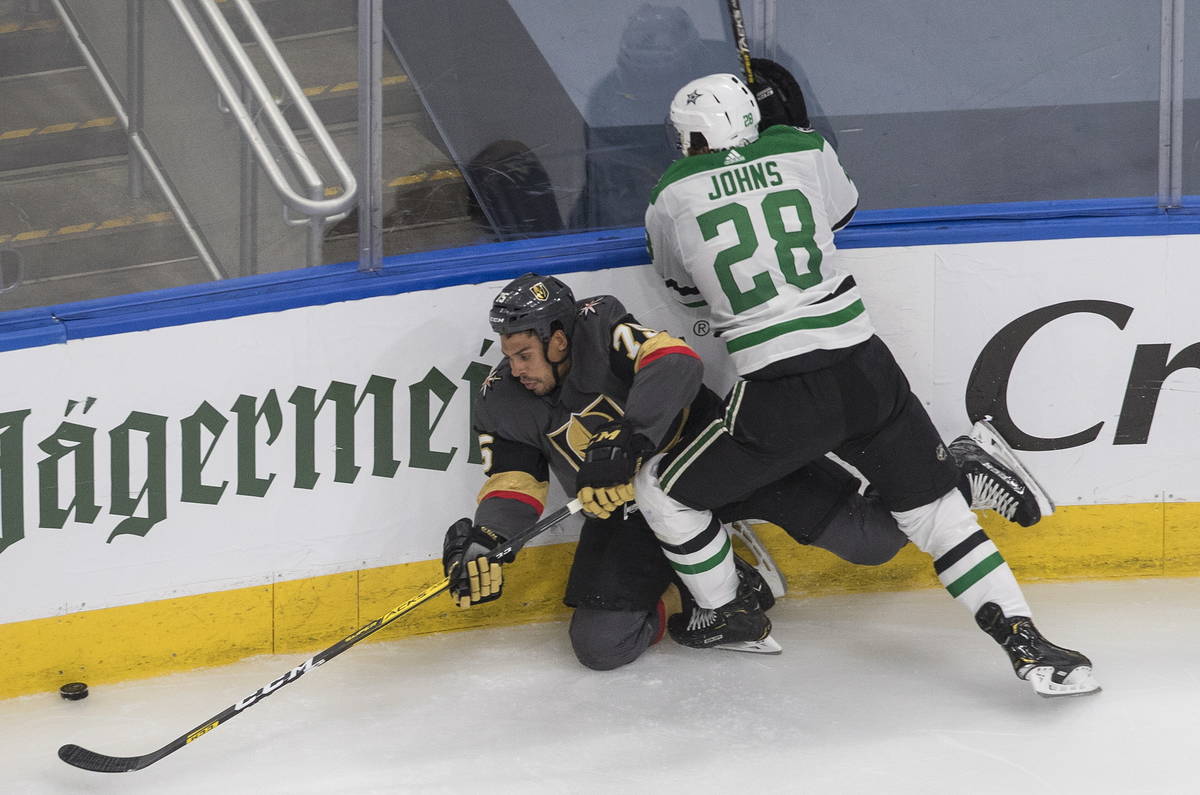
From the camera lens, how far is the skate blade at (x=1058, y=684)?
2.92 metres

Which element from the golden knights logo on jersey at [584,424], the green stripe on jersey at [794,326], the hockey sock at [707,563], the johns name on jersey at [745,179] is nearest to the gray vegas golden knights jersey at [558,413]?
the golden knights logo on jersey at [584,424]

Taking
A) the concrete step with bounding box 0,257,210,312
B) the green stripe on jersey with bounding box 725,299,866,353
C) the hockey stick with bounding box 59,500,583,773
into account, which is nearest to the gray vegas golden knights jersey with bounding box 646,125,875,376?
the green stripe on jersey with bounding box 725,299,866,353

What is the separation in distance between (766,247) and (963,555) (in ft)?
2.52

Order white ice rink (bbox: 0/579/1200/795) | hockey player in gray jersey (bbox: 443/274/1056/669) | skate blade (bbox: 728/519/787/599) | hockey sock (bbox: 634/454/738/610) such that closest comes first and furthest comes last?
white ice rink (bbox: 0/579/1200/795), hockey player in gray jersey (bbox: 443/274/1056/669), hockey sock (bbox: 634/454/738/610), skate blade (bbox: 728/519/787/599)

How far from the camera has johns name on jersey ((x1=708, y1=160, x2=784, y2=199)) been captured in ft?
9.95

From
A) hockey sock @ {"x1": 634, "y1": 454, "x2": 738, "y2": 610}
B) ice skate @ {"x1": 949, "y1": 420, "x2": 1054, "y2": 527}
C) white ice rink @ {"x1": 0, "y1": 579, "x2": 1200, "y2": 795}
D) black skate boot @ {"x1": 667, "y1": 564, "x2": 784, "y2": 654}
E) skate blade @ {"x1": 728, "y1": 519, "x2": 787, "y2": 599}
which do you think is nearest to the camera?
white ice rink @ {"x1": 0, "y1": 579, "x2": 1200, "y2": 795}

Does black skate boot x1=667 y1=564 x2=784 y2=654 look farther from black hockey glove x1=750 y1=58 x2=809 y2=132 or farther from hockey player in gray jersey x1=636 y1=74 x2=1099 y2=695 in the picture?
black hockey glove x1=750 y1=58 x2=809 y2=132

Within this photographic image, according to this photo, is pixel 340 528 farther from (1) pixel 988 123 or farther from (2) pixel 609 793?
(1) pixel 988 123

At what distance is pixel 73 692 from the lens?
3.05 metres

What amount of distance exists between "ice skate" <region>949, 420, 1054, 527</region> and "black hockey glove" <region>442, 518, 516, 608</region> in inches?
43.6

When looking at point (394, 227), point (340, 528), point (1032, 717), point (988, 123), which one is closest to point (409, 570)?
point (340, 528)

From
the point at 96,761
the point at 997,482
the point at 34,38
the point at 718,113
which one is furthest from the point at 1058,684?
the point at 34,38

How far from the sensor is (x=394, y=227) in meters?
3.30

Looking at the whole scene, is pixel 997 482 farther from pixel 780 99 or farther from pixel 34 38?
pixel 34 38
